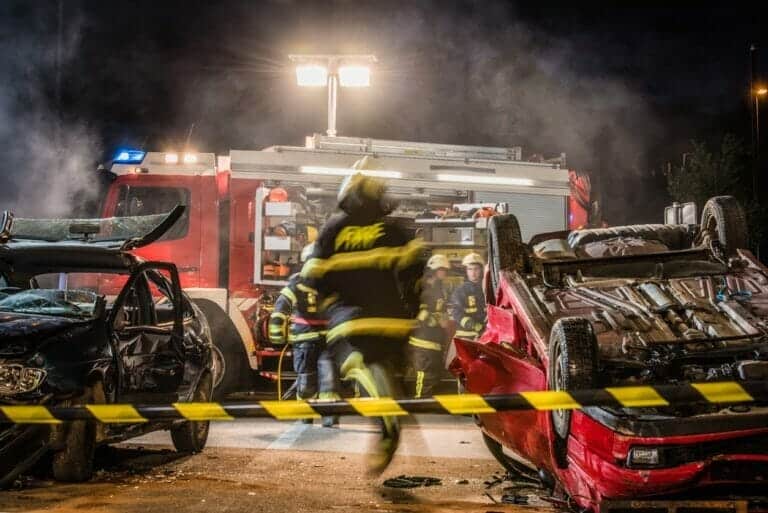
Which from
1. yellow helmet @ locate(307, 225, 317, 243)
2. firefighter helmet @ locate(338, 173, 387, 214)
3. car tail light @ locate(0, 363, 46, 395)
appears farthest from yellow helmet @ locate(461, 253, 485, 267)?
car tail light @ locate(0, 363, 46, 395)

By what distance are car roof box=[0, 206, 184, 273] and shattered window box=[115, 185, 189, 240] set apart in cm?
287

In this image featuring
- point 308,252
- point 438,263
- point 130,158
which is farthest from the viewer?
point 130,158

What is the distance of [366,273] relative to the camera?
16.2 ft

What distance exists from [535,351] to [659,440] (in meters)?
1.32

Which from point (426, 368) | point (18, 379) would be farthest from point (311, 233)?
point (18, 379)

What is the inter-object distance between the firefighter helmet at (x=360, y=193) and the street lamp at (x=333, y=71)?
25.8 feet

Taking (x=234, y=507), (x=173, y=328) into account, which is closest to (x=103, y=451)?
(x=173, y=328)

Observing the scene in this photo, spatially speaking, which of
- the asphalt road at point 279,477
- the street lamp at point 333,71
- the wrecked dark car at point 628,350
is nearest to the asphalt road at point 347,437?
the asphalt road at point 279,477

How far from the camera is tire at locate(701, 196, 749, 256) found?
5.72 meters

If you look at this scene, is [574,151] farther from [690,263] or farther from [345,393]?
[690,263]

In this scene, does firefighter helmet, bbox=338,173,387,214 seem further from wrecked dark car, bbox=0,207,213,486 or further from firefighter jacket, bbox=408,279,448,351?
firefighter jacket, bbox=408,279,448,351

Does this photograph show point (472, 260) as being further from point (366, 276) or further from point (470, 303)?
point (366, 276)

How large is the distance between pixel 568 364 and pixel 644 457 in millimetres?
569

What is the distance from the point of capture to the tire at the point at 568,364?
3941 mm
